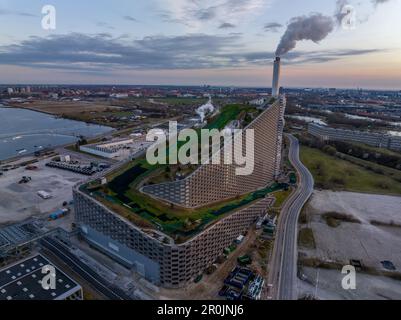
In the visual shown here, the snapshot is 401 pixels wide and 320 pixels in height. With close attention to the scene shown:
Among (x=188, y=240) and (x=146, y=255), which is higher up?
(x=188, y=240)

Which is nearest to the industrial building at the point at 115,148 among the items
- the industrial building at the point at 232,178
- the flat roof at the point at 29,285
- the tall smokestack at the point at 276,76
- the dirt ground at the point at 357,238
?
the industrial building at the point at 232,178

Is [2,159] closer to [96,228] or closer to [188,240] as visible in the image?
[96,228]

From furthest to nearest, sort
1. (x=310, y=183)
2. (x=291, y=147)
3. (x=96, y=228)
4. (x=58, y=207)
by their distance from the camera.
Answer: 1. (x=291, y=147)
2. (x=310, y=183)
3. (x=58, y=207)
4. (x=96, y=228)

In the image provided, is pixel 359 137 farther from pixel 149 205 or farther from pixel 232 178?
pixel 149 205

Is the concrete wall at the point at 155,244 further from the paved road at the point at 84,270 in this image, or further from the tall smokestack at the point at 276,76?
the tall smokestack at the point at 276,76

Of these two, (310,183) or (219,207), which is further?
(310,183)

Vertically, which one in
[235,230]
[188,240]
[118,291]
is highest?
[188,240]

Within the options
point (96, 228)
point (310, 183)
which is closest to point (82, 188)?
point (96, 228)
